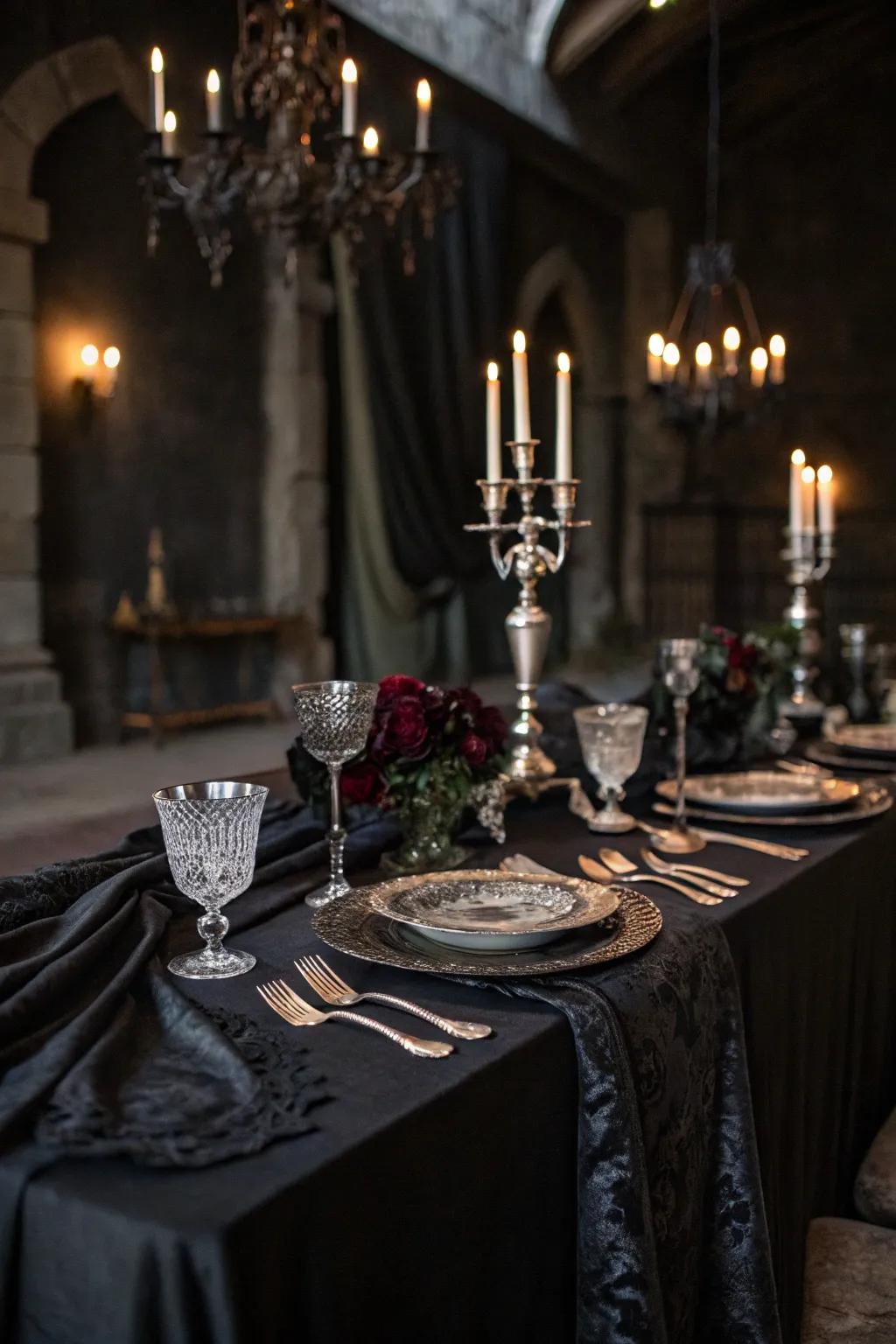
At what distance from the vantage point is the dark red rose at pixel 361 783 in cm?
133

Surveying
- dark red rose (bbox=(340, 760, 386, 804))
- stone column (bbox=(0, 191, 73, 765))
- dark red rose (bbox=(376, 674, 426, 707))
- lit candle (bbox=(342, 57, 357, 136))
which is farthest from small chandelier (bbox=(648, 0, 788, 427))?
dark red rose (bbox=(340, 760, 386, 804))

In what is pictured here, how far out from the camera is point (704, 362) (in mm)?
5348

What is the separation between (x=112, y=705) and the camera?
5.54m

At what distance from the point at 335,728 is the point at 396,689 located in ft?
0.55

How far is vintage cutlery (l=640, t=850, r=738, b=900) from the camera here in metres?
1.29

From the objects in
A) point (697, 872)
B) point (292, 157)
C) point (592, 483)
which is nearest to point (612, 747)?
point (697, 872)

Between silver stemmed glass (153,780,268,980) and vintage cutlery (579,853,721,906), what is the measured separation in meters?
0.46

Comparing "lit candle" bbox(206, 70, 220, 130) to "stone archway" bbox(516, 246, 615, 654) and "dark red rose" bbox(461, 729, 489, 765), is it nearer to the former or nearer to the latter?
"dark red rose" bbox(461, 729, 489, 765)

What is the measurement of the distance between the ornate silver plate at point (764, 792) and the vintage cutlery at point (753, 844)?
0.24ft

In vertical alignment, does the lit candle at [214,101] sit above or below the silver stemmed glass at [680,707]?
above

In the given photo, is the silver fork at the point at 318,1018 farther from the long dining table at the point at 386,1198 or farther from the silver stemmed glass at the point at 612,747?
the silver stemmed glass at the point at 612,747

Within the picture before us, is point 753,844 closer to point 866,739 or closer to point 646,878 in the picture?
point 646,878

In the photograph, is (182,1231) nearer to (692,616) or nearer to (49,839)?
(49,839)

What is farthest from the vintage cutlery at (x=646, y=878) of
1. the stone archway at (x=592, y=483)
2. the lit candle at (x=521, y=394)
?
the stone archway at (x=592, y=483)
